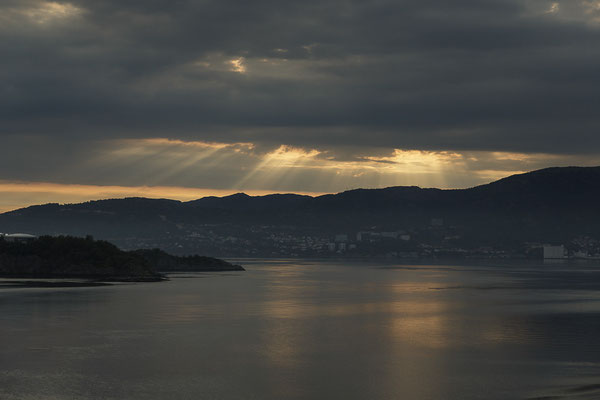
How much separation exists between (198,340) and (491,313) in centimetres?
3777

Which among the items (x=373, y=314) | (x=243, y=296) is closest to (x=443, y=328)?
(x=373, y=314)

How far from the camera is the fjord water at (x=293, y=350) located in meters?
35.6

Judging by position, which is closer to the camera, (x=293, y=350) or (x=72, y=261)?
(x=293, y=350)

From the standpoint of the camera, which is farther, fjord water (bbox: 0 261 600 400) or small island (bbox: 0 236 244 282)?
small island (bbox: 0 236 244 282)

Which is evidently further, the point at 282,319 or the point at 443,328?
the point at 282,319

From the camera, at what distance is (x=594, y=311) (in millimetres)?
79750

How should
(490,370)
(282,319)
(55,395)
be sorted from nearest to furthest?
(55,395)
(490,370)
(282,319)

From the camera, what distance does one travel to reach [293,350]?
48.9 m

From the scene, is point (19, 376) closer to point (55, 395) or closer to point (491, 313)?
point (55, 395)

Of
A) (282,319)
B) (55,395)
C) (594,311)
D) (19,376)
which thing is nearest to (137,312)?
(282,319)

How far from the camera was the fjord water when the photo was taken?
117ft

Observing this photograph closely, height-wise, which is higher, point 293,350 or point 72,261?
point 72,261

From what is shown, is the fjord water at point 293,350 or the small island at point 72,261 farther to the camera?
the small island at point 72,261

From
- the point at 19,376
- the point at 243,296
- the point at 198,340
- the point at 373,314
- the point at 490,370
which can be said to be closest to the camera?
the point at 19,376
